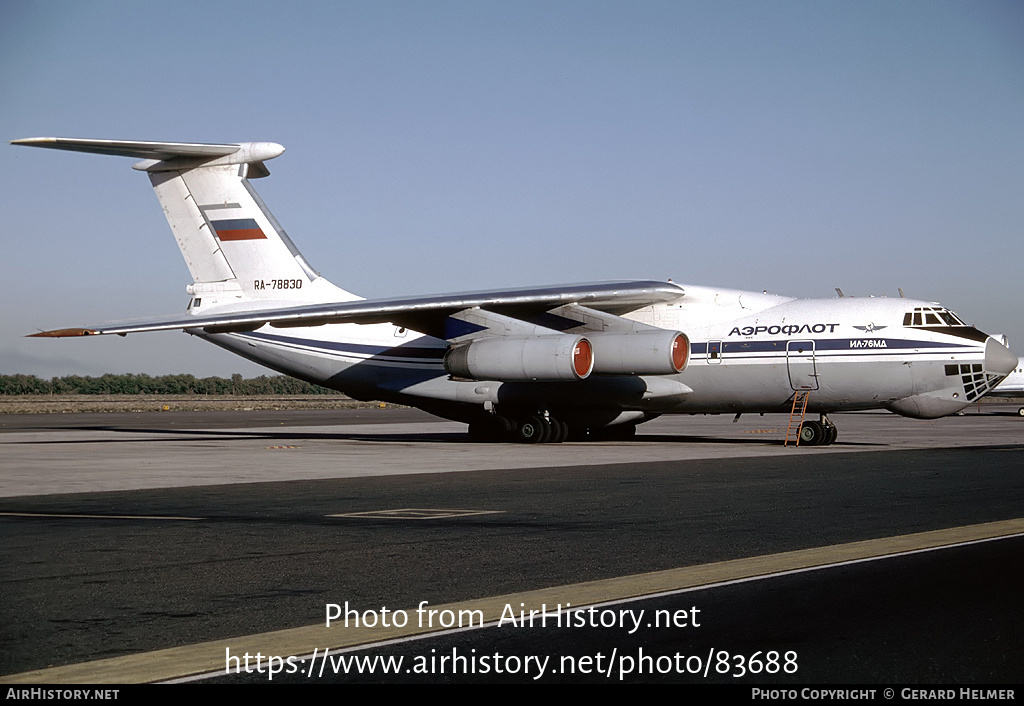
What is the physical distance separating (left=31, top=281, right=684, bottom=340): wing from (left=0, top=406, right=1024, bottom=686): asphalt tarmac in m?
9.26

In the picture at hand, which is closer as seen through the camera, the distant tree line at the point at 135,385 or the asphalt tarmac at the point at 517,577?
the asphalt tarmac at the point at 517,577

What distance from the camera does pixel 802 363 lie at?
24750 millimetres

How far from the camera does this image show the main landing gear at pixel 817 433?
2538 cm

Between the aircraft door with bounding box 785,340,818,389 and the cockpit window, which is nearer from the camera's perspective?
the cockpit window

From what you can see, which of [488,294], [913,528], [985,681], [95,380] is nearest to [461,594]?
[985,681]

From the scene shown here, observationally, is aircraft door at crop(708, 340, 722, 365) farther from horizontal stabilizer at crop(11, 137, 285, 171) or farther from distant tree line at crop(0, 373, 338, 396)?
distant tree line at crop(0, 373, 338, 396)

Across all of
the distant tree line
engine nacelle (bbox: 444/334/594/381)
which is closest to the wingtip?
engine nacelle (bbox: 444/334/594/381)

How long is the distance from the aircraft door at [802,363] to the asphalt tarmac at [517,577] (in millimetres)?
7844

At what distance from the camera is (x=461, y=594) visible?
7078 millimetres

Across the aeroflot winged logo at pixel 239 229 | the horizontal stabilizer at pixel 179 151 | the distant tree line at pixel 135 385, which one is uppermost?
the horizontal stabilizer at pixel 179 151

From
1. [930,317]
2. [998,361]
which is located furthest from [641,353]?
[998,361]

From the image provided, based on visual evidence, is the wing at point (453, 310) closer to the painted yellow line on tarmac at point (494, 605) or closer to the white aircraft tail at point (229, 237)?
the white aircraft tail at point (229, 237)

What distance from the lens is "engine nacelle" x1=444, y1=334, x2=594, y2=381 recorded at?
79.5 ft

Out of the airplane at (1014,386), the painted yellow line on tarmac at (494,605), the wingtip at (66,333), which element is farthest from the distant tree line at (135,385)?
the painted yellow line on tarmac at (494,605)
